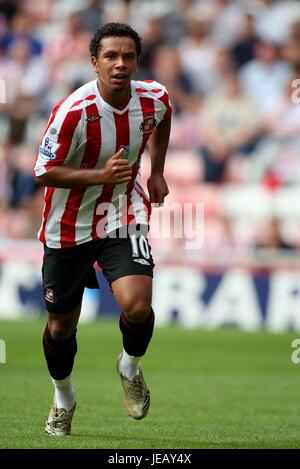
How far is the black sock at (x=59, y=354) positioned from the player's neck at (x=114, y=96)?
1.37 meters

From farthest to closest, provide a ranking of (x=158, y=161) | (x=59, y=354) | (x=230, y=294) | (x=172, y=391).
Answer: (x=230, y=294) → (x=172, y=391) → (x=158, y=161) → (x=59, y=354)

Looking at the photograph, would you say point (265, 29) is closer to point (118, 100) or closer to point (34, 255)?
point (34, 255)

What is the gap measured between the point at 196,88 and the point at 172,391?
8800mm

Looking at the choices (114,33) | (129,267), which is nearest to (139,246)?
(129,267)

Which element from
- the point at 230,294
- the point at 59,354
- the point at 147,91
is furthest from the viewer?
the point at 230,294

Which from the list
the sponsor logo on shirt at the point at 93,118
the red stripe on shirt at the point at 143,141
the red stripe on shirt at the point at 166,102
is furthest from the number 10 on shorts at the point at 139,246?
the red stripe on shirt at the point at 166,102

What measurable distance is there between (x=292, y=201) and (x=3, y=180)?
4621mm

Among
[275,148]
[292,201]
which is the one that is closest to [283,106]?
[275,148]

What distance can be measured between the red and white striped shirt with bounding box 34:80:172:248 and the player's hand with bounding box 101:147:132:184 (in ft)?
1.00

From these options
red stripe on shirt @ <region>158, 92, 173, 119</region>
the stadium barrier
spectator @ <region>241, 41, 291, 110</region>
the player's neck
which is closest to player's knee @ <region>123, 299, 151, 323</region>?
the player's neck

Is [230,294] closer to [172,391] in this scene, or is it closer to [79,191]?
[172,391]

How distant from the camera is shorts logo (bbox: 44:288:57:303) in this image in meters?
6.27

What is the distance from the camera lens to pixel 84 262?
6.33m

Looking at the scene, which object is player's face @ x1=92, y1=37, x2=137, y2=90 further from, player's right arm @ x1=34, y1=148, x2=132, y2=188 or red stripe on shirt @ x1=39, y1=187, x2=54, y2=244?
red stripe on shirt @ x1=39, y1=187, x2=54, y2=244
